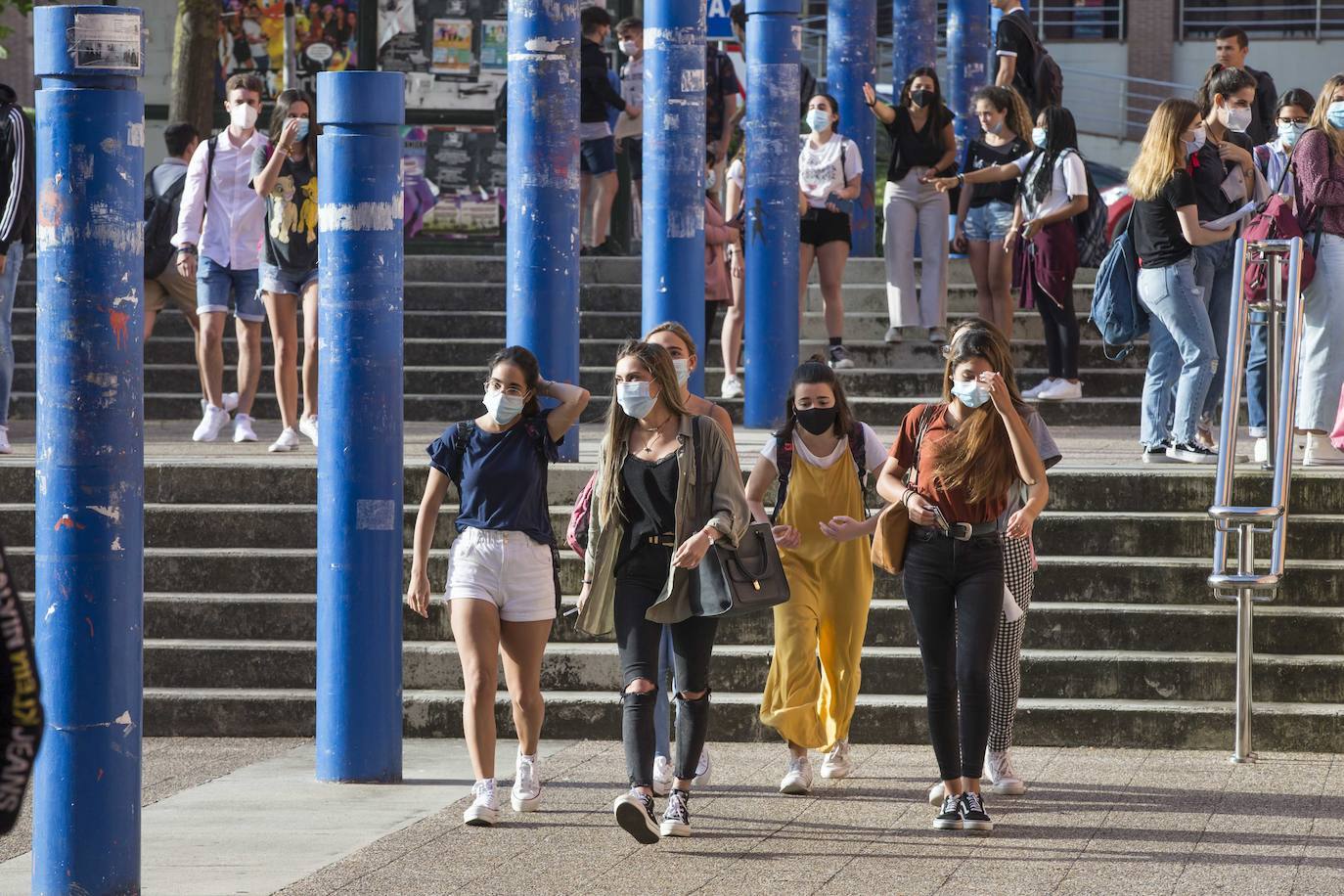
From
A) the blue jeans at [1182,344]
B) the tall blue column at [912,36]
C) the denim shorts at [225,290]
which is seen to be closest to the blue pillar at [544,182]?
the denim shorts at [225,290]

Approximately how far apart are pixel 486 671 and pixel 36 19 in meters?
2.66

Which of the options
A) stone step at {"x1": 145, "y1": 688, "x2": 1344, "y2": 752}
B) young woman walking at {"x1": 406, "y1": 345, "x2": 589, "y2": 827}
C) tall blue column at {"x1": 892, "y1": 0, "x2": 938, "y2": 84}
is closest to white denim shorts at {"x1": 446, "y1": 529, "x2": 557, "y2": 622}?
young woman walking at {"x1": 406, "y1": 345, "x2": 589, "y2": 827}

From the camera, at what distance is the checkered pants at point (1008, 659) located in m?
7.86

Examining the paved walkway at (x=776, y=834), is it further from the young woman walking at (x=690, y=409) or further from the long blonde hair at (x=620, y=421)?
the long blonde hair at (x=620, y=421)

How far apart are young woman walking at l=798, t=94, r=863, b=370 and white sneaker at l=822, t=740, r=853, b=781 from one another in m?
5.51

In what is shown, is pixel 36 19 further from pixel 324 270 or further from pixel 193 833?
pixel 193 833

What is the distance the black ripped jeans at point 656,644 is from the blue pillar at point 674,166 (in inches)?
164

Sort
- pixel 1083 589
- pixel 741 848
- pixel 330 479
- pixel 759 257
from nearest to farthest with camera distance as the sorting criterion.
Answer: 1. pixel 741 848
2. pixel 330 479
3. pixel 1083 589
4. pixel 759 257

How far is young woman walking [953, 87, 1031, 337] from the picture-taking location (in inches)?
519

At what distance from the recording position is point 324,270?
8.30 metres

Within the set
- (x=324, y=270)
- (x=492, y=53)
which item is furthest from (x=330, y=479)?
(x=492, y=53)

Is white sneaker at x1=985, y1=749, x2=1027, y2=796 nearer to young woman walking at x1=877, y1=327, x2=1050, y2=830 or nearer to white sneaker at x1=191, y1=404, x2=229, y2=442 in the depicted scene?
young woman walking at x1=877, y1=327, x2=1050, y2=830

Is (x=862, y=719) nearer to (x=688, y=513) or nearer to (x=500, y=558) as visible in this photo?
(x=688, y=513)

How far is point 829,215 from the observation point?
44.5 feet
